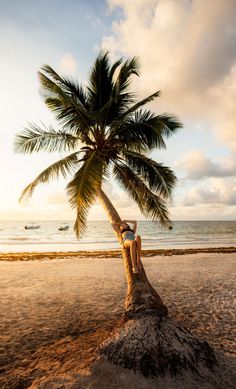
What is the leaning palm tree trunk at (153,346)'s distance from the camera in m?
4.29

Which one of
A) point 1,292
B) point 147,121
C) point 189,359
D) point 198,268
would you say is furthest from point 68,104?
point 198,268

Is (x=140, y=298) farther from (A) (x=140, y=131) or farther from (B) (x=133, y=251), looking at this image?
(A) (x=140, y=131)

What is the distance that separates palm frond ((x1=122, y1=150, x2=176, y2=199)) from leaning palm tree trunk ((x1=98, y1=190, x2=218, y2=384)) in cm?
322

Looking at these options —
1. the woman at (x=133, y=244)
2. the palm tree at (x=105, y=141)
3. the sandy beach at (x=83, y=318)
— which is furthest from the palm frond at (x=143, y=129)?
the sandy beach at (x=83, y=318)

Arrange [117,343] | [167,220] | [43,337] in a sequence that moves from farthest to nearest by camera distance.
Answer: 1. [167,220]
2. [43,337]
3. [117,343]

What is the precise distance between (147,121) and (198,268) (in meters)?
10.2

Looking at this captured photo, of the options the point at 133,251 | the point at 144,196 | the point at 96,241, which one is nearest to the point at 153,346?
the point at 133,251

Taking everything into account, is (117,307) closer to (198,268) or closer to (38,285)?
(38,285)

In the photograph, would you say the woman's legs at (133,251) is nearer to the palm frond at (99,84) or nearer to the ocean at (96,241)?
the ocean at (96,241)

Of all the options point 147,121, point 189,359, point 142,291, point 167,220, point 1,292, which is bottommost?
point 1,292

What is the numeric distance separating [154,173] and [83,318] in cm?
442

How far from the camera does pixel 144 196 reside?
804cm

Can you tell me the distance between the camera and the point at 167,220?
7.80m

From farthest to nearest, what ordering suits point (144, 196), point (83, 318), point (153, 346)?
point (144, 196) < point (83, 318) < point (153, 346)
